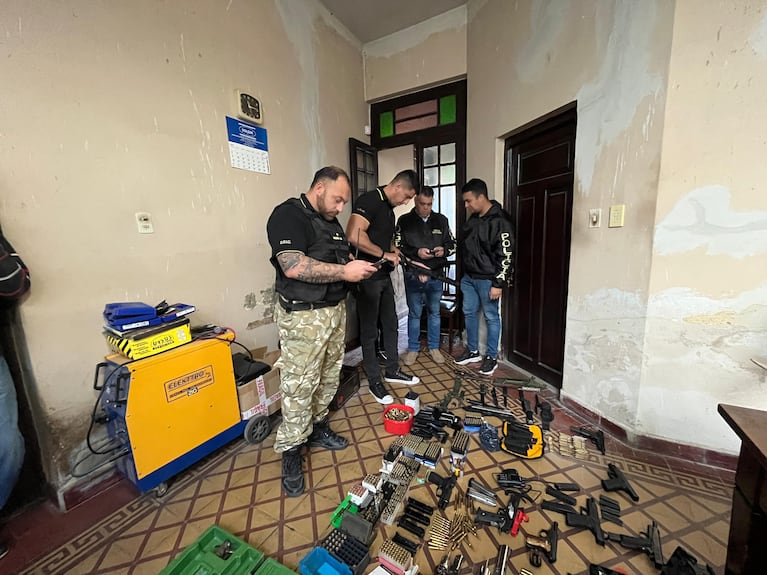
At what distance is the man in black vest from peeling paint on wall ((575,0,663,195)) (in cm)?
137

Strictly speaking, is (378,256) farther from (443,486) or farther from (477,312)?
(443,486)

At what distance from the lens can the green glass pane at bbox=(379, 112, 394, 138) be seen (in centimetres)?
333

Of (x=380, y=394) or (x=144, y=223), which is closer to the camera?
(x=144, y=223)

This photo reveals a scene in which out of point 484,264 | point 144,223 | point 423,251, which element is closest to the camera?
point 144,223

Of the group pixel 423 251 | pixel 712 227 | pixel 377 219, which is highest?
pixel 377 219

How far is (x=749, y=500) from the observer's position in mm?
725

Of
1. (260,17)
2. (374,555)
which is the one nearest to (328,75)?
(260,17)

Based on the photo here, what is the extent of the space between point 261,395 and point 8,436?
0.92 m

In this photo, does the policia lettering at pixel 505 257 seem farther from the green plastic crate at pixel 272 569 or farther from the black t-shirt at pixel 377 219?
the green plastic crate at pixel 272 569

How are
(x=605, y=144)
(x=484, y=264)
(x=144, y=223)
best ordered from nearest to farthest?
(x=144, y=223), (x=605, y=144), (x=484, y=264)

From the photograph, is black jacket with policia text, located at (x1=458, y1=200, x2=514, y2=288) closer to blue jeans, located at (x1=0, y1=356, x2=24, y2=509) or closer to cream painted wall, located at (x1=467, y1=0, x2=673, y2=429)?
cream painted wall, located at (x1=467, y1=0, x2=673, y2=429)

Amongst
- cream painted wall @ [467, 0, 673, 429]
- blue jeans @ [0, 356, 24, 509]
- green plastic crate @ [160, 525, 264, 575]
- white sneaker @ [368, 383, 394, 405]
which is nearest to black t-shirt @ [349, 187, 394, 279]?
white sneaker @ [368, 383, 394, 405]

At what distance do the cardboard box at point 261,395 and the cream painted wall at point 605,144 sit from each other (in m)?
1.79

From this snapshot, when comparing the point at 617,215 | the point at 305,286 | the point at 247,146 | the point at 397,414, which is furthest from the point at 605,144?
the point at 247,146
